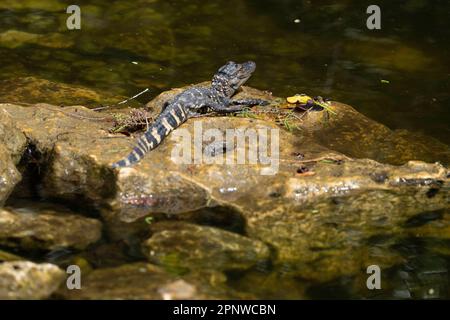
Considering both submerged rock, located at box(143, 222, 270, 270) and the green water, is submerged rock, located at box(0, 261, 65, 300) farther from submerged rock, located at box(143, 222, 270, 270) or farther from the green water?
the green water

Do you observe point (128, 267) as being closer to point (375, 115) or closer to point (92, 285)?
point (92, 285)

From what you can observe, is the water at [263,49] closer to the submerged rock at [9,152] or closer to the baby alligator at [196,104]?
the baby alligator at [196,104]

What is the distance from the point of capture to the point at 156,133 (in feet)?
24.5

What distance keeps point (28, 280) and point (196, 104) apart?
11.1 ft

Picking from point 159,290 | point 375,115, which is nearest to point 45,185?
point 159,290

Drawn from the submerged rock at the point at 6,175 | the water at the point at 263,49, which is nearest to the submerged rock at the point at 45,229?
the submerged rock at the point at 6,175

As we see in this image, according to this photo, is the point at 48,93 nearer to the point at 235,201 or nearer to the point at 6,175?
the point at 6,175

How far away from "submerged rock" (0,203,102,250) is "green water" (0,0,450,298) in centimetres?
378

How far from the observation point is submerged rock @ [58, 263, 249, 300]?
5.46 m

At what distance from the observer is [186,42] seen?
12.2 metres

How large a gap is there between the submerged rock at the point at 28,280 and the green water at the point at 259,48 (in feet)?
16.0

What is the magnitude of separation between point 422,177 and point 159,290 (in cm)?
306

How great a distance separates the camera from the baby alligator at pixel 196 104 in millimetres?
7273

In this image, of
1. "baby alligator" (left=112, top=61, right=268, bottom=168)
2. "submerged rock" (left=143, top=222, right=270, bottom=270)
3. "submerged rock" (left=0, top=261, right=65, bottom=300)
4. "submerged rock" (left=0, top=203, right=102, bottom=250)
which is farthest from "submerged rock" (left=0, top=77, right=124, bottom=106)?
"submerged rock" (left=0, top=261, right=65, bottom=300)
